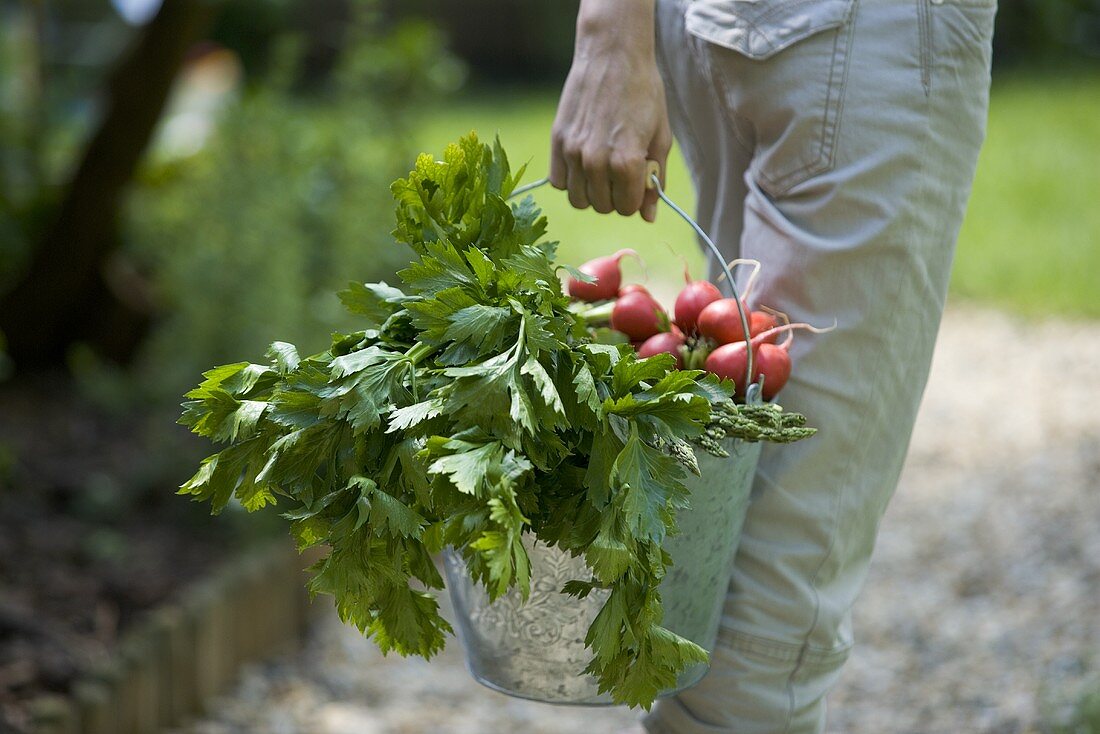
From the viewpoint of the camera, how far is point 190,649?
2799 mm

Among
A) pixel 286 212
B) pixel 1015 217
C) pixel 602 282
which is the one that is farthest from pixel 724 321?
pixel 1015 217

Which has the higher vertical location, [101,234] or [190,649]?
[101,234]

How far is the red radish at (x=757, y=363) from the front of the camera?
1.43 meters

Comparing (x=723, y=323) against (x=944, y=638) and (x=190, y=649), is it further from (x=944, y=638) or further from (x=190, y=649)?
(x=944, y=638)

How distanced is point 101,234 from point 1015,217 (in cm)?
499

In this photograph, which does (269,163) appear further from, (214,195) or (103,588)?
(103,588)

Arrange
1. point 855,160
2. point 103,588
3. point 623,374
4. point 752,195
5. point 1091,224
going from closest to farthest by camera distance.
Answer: point 623,374 < point 855,160 < point 752,195 < point 103,588 < point 1091,224

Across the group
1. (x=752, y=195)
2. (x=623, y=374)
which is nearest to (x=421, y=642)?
(x=623, y=374)

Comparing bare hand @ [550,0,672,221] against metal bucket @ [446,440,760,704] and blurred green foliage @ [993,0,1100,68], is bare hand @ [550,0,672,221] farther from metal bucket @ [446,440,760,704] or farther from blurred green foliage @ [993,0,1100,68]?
blurred green foliage @ [993,0,1100,68]

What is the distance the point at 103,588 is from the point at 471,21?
12.0 metres

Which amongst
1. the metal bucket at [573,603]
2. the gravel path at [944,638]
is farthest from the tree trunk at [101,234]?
the metal bucket at [573,603]

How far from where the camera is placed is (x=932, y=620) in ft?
10.8

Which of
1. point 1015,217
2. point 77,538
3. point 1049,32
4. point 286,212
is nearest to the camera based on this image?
point 77,538

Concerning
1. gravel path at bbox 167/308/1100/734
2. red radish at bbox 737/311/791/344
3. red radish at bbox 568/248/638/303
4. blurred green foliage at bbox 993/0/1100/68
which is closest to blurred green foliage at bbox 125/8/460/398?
gravel path at bbox 167/308/1100/734
